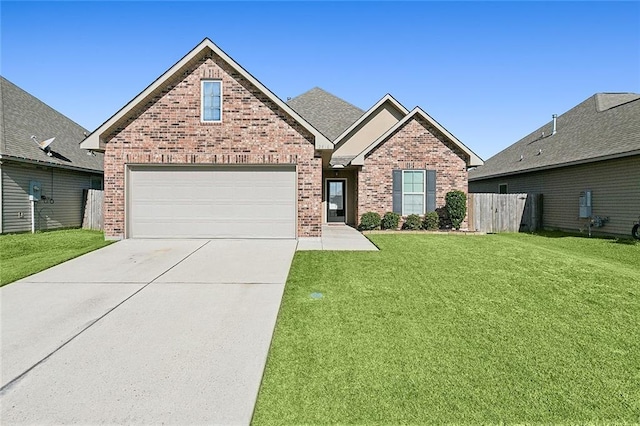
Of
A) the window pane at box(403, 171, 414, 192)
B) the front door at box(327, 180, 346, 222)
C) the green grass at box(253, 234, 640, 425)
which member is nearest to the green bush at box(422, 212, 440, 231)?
the window pane at box(403, 171, 414, 192)

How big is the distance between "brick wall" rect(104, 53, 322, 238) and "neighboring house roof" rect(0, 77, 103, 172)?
514 cm

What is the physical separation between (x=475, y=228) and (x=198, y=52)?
506 inches

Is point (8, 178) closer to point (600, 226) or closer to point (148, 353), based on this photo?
point (148, 353)

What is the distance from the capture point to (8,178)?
12922mm

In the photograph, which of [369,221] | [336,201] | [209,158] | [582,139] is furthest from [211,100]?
[582,139]

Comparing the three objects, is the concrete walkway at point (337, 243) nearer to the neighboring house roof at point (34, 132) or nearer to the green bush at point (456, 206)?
the green bush at point (456, 206)

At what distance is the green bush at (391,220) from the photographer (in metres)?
14.8

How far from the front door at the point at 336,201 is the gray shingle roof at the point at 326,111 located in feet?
9.83

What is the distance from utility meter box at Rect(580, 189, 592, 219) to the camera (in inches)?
555

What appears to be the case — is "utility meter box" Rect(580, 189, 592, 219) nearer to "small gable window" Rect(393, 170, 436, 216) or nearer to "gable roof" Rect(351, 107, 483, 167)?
"gable roof" Rect(351, 107, 483, 167)

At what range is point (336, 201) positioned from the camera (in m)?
18.3

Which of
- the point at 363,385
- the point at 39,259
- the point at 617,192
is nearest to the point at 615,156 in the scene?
the point at 617,192

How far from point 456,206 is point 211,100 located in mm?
10294

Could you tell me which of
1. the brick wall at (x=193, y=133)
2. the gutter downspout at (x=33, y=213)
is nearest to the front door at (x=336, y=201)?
the brick wall at (x=193, y=133)
